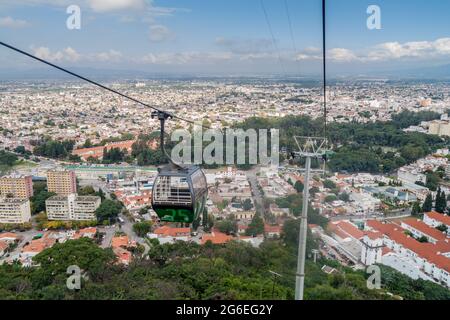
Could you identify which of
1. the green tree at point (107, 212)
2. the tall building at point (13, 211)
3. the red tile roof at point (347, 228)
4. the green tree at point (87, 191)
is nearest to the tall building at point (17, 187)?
the tall building at point (13, 211)

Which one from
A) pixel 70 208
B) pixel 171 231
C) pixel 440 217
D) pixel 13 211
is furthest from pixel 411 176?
pixel 13 211

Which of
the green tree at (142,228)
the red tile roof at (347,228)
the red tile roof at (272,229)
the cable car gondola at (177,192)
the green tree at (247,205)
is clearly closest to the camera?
the cable car gondola at (177,192)

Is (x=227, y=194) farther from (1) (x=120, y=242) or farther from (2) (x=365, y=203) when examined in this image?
(1) (x=120, y=242)

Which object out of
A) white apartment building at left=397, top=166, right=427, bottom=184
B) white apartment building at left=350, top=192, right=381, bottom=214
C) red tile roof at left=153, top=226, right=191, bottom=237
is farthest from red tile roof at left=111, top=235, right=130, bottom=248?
white apartment building at left=397, top=166, right=427, bottom=184

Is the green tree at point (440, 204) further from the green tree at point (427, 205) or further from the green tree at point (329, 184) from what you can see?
the green tree at point (329, 184)

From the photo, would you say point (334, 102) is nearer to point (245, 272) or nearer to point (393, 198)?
point (393, 198)
